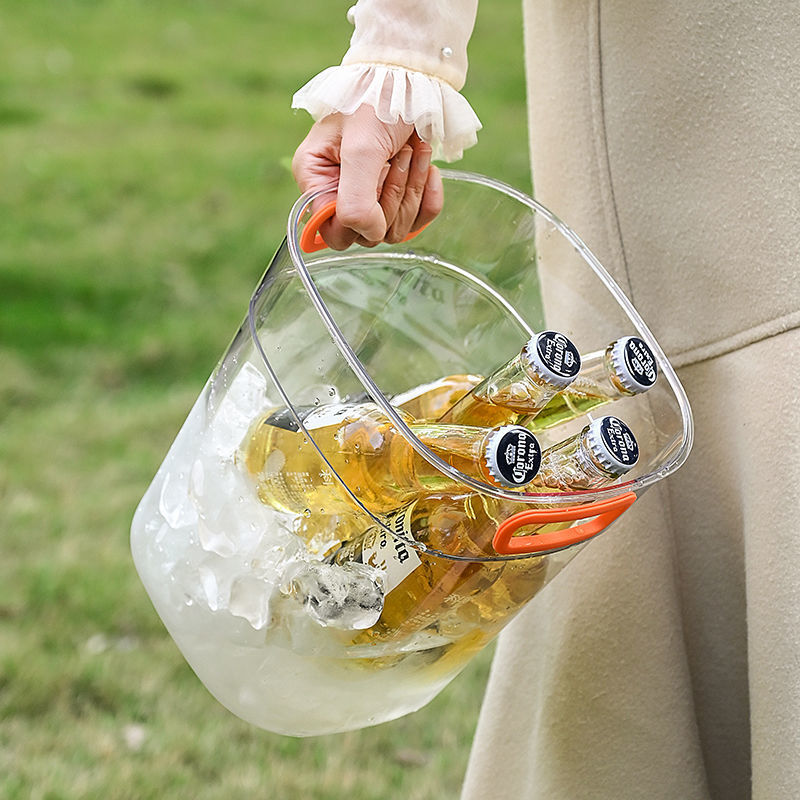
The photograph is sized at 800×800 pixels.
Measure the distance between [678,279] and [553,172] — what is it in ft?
0.59

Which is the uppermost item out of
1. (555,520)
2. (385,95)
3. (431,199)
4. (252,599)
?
(385,95)

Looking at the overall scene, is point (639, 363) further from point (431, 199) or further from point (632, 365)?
point (431, 199)

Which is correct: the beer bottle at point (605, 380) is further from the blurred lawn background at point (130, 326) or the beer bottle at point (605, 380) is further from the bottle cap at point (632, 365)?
the blurred lawn background at point (130, 326)

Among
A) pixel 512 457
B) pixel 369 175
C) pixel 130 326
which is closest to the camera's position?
pixel 512 457

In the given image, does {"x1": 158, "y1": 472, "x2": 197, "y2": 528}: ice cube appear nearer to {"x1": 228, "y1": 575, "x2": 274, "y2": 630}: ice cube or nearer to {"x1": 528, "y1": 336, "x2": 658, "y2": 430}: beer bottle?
{"x1": 228, "y1": 575, "x2": 274, "y2": 630}: ice cube

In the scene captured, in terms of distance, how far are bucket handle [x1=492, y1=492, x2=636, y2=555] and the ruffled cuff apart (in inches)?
13.4

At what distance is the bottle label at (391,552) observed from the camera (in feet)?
2.71

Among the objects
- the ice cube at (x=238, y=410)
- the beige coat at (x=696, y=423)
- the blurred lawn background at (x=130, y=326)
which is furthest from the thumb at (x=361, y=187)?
the blurred lawn background at (x=130, y=326)

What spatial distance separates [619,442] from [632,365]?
2.8 inches

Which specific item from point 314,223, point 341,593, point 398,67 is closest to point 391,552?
point 341,593

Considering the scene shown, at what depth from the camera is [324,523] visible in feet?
2.77

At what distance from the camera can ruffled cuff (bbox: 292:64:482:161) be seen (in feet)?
2.84

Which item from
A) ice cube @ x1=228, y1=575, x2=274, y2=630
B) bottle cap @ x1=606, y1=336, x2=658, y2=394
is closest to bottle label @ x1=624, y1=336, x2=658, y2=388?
bottle cap @ x1=606, y1=336, x2=658, y2=394

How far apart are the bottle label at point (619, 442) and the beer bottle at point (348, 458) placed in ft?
0.30
